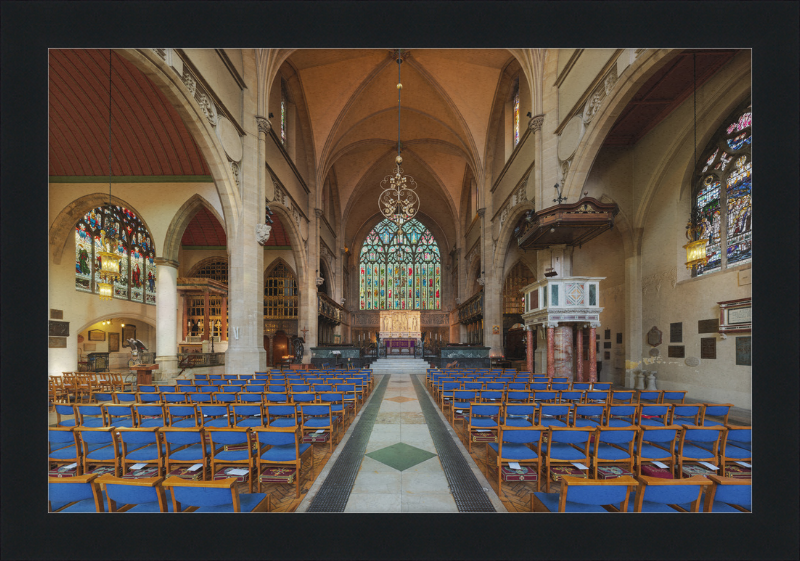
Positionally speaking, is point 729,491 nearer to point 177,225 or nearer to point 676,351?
point 676,351

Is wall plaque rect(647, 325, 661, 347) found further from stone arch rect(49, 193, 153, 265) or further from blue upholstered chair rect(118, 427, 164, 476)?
stone arch rect(49, 193, 153, 265)

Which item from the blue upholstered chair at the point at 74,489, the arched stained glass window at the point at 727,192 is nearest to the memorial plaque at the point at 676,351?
the arched stained glass window at the point at 727,192

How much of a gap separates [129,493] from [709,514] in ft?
11.2

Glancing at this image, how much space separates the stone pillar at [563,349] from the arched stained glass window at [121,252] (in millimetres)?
15297

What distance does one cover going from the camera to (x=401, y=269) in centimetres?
3478

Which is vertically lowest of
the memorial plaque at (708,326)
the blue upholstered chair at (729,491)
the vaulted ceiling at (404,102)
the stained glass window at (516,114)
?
the blue upholstered chair at (729,491)

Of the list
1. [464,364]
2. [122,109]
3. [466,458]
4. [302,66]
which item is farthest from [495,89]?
[466,458]

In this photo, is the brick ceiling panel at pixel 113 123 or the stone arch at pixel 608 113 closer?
the stone arch at pixel 608 113

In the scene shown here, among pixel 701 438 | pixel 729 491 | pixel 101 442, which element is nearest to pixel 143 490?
pixel 101 442

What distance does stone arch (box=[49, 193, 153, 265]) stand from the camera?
42.8 feet

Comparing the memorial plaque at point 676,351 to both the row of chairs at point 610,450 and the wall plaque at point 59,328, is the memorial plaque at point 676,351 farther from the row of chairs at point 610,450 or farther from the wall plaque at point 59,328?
the wall plaque at point 59,328

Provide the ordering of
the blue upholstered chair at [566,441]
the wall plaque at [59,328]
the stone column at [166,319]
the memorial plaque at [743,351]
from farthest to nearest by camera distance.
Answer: the wall plaque at [59,328] < the stone column at [166,319] < the memorial plaque at [743,351] < the blue upholstered chair at [566,441]

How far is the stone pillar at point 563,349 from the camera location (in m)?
10.2

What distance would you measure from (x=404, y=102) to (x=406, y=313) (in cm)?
1251
